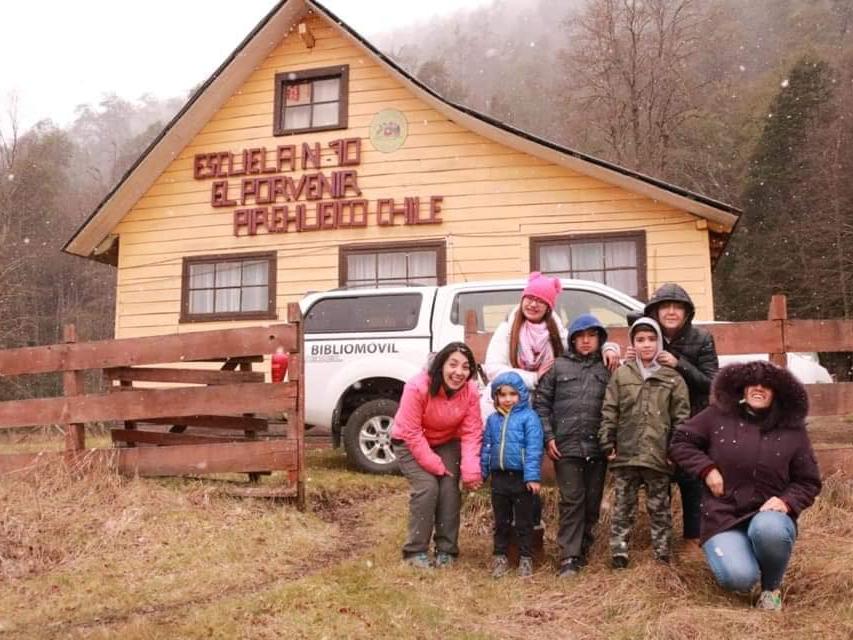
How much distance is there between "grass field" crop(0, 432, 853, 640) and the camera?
3875mm

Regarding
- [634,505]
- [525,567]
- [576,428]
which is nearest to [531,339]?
[576,428]

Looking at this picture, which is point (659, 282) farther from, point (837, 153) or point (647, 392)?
point (837, 153)

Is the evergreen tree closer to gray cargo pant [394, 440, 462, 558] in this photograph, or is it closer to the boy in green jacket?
the boy in green jacket

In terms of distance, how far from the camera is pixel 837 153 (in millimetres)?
27781

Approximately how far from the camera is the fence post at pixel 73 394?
21.7ft

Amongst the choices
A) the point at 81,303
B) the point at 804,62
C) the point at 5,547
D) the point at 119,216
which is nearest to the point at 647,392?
the point at 5,547

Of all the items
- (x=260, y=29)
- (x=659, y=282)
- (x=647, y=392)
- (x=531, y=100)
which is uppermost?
(x=531, y=100)

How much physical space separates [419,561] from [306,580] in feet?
2.70

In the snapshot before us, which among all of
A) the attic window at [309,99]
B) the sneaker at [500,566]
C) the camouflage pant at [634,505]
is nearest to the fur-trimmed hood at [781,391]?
the camouflage pant at [634,505]

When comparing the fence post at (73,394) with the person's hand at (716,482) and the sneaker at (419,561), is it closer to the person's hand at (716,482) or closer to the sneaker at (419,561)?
the sneaker at (419,561)

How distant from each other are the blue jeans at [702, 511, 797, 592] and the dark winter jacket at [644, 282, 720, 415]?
0.98 metres

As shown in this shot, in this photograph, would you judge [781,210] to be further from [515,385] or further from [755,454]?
[755,454]

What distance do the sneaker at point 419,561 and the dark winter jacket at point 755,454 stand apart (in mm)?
1720

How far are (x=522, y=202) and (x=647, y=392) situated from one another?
7.75 metres
